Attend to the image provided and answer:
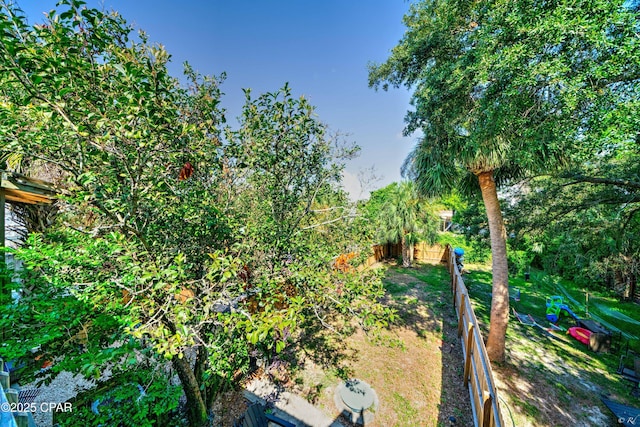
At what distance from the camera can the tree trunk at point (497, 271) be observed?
5.55m

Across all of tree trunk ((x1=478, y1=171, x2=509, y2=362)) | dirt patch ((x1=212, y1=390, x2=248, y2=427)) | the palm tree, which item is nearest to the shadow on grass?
tree trunk ((x1=478, y1=171, x2=509, y2=362))

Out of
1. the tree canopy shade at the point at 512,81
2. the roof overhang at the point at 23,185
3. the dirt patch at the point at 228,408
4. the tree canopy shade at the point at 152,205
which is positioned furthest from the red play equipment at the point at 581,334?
the roof overhang at the point at 23,185

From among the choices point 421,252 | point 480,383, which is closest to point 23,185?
point 480,383

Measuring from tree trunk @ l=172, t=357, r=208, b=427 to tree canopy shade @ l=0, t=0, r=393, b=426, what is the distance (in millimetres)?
28

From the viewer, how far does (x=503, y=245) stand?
5621 millimetres

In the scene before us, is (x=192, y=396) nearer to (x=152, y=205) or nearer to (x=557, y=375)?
(x=152, y=205)

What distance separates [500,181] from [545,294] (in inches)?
Answer: 350

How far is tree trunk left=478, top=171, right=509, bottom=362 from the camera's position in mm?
5547

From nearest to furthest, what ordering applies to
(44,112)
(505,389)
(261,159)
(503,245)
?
1. (44,112)
2. (261,159)
3. (505,389)
4. (503,245)

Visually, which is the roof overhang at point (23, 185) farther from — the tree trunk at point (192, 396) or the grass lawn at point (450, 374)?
the grass lawn at point (450, 374)

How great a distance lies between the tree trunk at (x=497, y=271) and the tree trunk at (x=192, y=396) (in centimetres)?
639

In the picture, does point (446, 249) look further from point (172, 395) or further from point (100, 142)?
point (100, 142)

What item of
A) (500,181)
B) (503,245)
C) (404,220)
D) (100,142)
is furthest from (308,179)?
(404,220)

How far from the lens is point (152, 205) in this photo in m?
3.19
